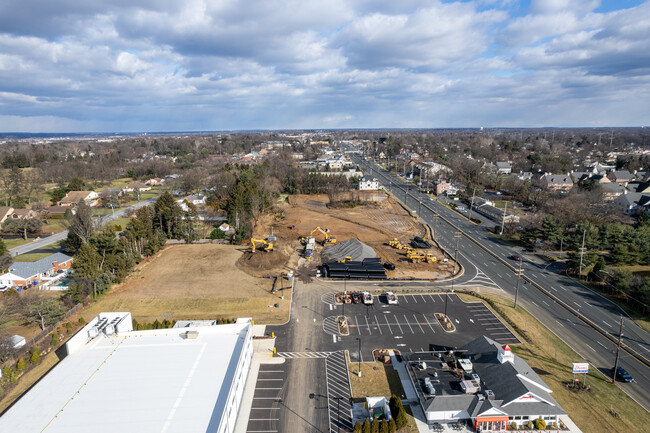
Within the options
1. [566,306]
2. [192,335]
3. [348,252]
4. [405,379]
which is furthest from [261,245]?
[566,306]

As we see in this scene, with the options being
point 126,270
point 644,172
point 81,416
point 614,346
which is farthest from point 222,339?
point 644,172

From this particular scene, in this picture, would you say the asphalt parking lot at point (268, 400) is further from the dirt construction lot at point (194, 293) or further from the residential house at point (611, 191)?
the residential house at point (611, 191)

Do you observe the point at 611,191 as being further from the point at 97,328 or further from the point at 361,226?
the point at 97,328

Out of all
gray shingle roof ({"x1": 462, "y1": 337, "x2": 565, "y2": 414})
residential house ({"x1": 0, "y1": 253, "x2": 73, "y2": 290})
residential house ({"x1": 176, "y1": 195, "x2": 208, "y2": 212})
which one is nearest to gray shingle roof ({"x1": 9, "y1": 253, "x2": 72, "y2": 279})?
residential house ({"x1": 0, "y1": 253, "x2": 73, "y2": 290})

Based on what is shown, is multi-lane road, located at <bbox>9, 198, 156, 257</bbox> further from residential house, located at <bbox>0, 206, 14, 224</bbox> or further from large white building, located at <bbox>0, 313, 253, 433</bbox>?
large white building, located at <bbox>0, 313, 253, 433</bbox>

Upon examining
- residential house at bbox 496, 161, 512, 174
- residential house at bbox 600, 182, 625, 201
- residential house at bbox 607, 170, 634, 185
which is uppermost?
residential house at bbox 496, 161, 512, 174

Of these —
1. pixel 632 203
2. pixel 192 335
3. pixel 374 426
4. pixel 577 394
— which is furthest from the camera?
pixel 632 203

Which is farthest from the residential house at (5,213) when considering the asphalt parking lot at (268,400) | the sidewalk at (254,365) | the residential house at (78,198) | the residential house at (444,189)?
the residential house at (444,189)
